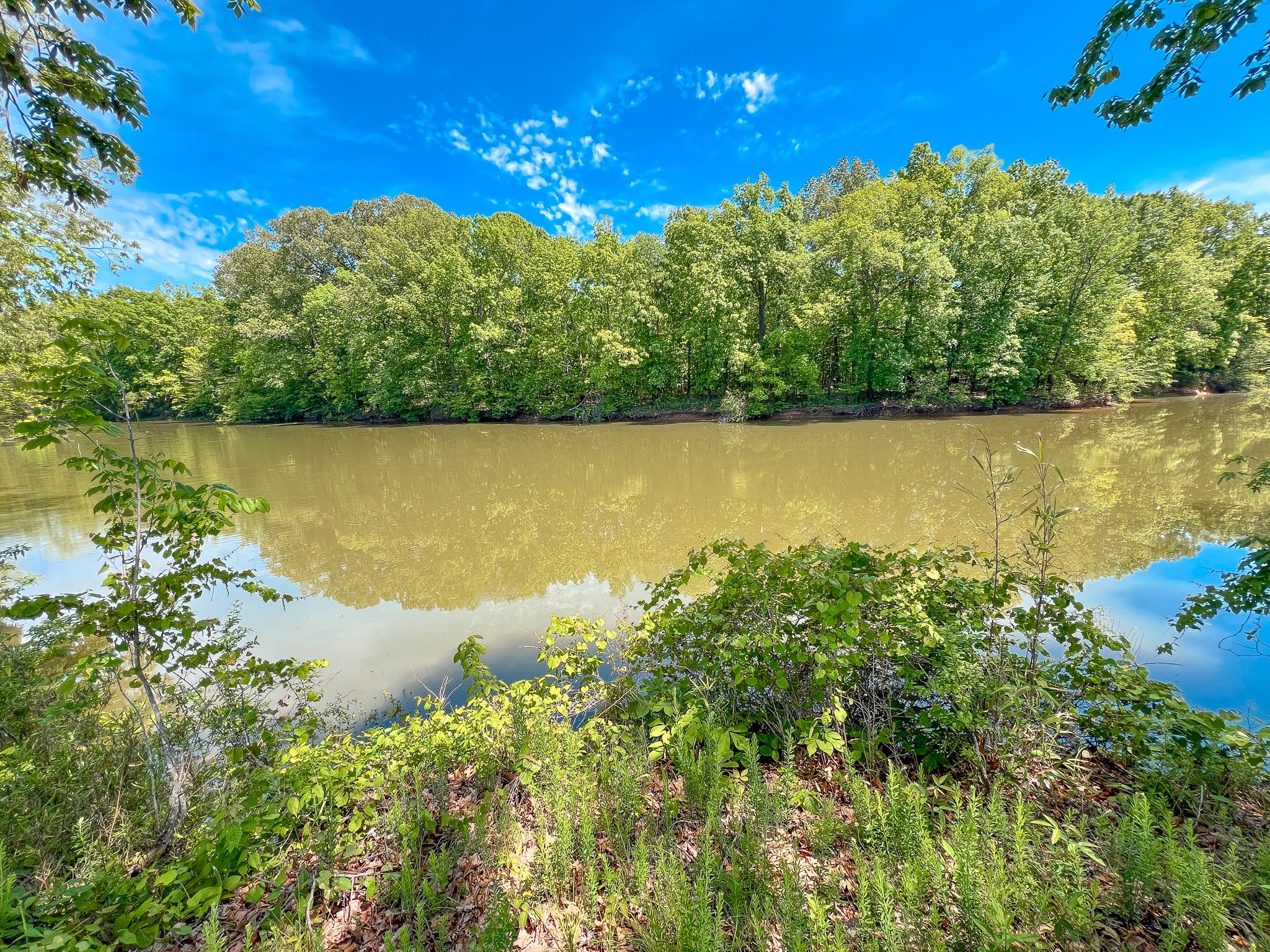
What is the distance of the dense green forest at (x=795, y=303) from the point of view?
58.7 feet

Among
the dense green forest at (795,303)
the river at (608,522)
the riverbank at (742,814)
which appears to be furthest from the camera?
the dense green forest at (795,303)

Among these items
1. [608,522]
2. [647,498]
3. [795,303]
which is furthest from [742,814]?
[795,303]

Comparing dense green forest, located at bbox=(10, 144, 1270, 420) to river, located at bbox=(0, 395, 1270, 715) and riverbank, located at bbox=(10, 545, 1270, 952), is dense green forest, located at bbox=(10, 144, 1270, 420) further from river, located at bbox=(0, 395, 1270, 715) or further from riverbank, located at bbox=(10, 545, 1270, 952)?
riverbank, located at bbox=(10, 545, 1270, 952)

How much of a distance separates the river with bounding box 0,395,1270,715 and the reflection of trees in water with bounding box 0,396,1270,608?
53 millimetres

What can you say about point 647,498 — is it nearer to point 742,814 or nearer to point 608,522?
point 608,522

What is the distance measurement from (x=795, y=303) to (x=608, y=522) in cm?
1608

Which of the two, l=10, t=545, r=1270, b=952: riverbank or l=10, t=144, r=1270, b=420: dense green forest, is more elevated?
l=10, t=144, r=1270, b=420: dense green forest

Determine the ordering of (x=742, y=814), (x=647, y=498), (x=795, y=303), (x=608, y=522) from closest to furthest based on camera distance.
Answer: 1. (x=742, y=814)
2. (x=608, y=522)
3. (x=647, y=498)
4. (x=795, y=303)

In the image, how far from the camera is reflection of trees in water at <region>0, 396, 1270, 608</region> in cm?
589

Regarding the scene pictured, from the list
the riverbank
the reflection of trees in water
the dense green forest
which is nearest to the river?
the reflection of trees in water

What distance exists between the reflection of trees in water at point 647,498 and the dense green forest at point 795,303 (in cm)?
376

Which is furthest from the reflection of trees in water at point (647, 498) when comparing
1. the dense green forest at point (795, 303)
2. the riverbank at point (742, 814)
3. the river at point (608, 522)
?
the dense green forest at point (795, 303)

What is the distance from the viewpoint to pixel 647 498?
8953 millimetres

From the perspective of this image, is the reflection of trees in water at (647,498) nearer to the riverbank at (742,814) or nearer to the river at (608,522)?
the river at (608,522)
